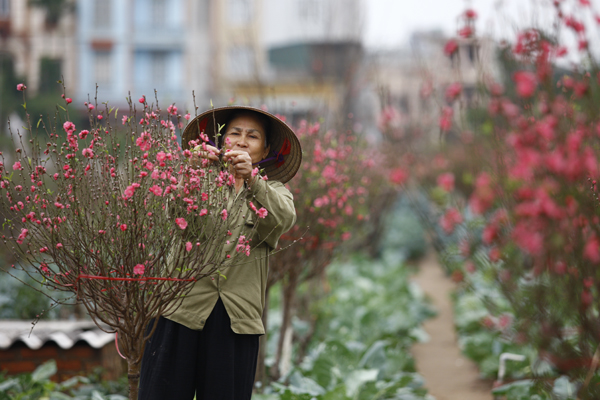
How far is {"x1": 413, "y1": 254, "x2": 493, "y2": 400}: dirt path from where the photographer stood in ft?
19.6

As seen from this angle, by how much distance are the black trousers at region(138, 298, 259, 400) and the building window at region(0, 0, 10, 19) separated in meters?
27.1

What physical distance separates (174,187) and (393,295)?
7.14m

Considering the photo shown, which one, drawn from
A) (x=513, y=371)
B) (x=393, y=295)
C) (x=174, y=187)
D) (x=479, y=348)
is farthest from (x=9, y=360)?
(x=393, y=295)

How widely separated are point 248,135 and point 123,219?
76cm

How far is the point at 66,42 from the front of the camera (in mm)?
28938

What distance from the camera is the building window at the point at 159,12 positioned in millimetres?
30281

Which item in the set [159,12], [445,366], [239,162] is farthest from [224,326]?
[159,12]

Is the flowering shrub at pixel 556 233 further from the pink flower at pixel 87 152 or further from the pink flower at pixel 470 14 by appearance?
the pink flower at pixel 87 152

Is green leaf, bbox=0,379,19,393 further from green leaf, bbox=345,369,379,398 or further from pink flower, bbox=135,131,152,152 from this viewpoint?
pink flower, bbox=135,131,152,152

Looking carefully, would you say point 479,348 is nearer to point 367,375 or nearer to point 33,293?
point 367,375

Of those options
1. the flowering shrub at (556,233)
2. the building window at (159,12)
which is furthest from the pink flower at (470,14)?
the building window at (159,12)

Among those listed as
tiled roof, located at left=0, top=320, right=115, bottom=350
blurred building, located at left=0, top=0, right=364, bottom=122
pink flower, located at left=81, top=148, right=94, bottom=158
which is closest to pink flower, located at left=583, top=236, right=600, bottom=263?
pink flower, located at left=81, top=148, right=94, bottom=158

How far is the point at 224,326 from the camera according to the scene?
284 cm

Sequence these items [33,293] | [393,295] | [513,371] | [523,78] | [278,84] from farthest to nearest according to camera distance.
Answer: [278,84] → [393,295] → [33,293] → [513,371] → [523,78]
